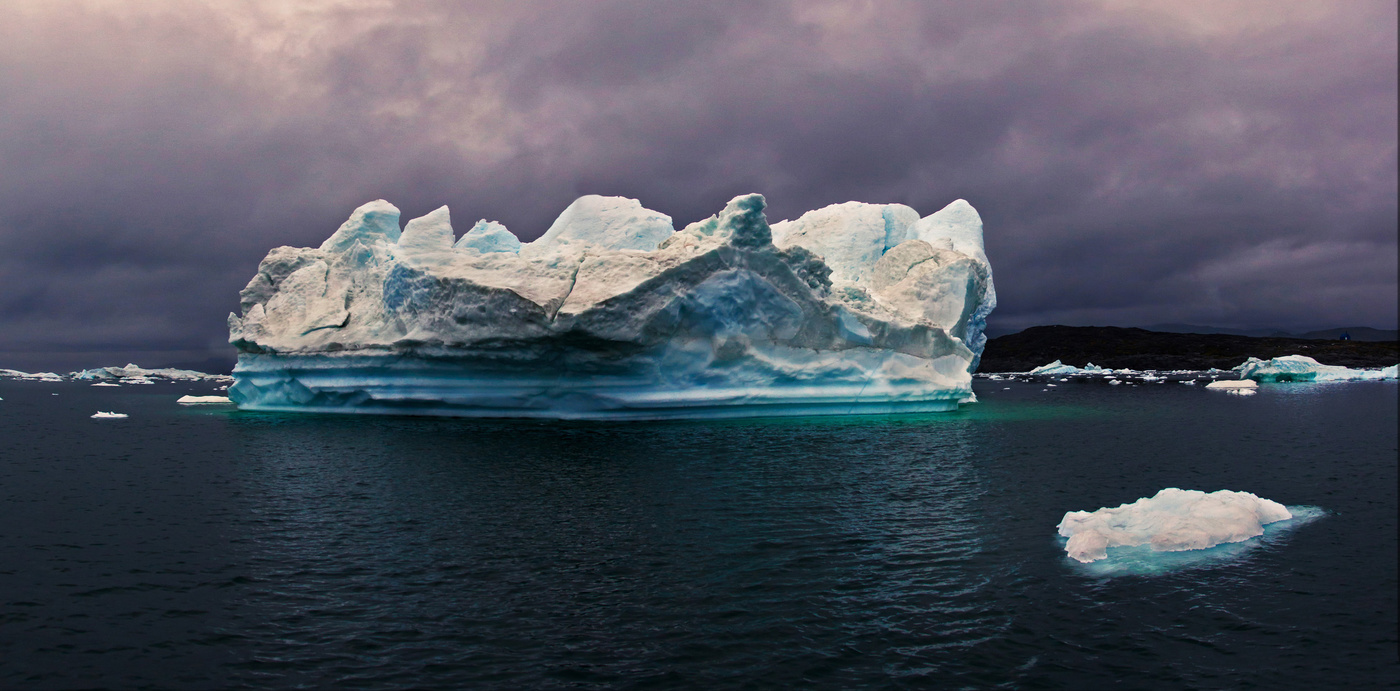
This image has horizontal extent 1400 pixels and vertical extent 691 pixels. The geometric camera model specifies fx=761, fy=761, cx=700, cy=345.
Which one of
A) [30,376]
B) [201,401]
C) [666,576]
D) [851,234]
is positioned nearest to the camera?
[666,576]

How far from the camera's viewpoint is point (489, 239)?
35.3 m

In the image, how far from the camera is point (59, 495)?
15.8 m

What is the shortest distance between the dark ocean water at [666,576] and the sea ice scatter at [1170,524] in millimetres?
423

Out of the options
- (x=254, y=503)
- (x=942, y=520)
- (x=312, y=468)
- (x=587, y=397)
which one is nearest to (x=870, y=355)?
(x=587, y=397)

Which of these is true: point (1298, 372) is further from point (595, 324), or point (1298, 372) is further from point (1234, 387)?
point (595, 324)

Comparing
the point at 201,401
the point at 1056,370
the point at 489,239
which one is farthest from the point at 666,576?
the point at 1056,370

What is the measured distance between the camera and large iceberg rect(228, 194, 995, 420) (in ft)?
87.9

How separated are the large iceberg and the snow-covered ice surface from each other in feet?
55.3

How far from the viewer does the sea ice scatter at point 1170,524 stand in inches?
425

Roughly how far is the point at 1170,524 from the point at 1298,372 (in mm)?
75967

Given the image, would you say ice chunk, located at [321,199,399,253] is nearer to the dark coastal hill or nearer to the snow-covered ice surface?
the snow-covered ice surface

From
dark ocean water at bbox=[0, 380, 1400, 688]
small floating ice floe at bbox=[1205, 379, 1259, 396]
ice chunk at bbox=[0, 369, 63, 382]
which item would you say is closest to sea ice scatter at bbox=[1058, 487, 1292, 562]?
dark ocean water at bbox=[0, 380, 1400, 688]

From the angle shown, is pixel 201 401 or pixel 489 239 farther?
pixel 201 401

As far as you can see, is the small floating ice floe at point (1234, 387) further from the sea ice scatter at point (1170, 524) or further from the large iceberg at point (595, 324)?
the sea ice scatter at point (1170, 524)
